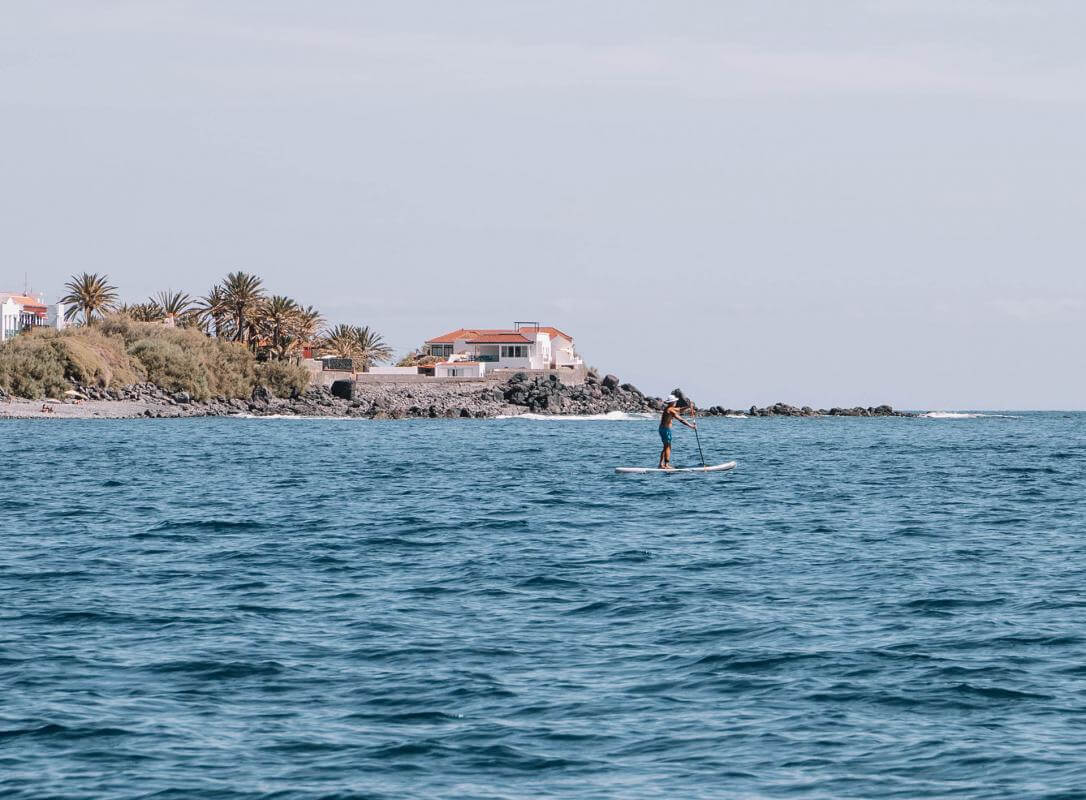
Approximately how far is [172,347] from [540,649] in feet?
408

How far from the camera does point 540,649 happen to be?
17672mm

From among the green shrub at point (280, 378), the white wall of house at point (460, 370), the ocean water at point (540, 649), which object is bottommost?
the ocean water at point (540, 649)

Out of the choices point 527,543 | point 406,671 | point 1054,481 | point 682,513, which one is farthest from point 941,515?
point 406,671

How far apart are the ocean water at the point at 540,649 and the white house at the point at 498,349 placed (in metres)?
132

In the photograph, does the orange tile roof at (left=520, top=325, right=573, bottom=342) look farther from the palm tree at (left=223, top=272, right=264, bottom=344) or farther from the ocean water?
the ocean water

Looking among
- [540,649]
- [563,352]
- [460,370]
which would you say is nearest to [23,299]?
[460,370]

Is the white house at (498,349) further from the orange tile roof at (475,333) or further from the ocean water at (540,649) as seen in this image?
the ocean water at (540,649)

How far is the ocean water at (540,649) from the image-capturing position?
41.2 feet

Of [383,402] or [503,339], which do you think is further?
[503,339]

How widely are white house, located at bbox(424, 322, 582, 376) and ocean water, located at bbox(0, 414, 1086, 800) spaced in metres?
132

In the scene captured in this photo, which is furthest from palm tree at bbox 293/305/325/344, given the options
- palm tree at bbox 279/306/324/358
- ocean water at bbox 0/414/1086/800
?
ocean water at bbox 0/414/1086/800

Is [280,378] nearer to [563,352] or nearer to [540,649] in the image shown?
[563,352]

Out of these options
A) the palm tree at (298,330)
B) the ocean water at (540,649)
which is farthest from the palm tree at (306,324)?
the ocean water at (540,649)

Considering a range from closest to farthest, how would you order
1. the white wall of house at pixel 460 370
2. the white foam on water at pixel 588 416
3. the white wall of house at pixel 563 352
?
the white foam on water at pixel 588 416
the white wall of house at pixel 460 370
the white wall of house at pixel 563 352
